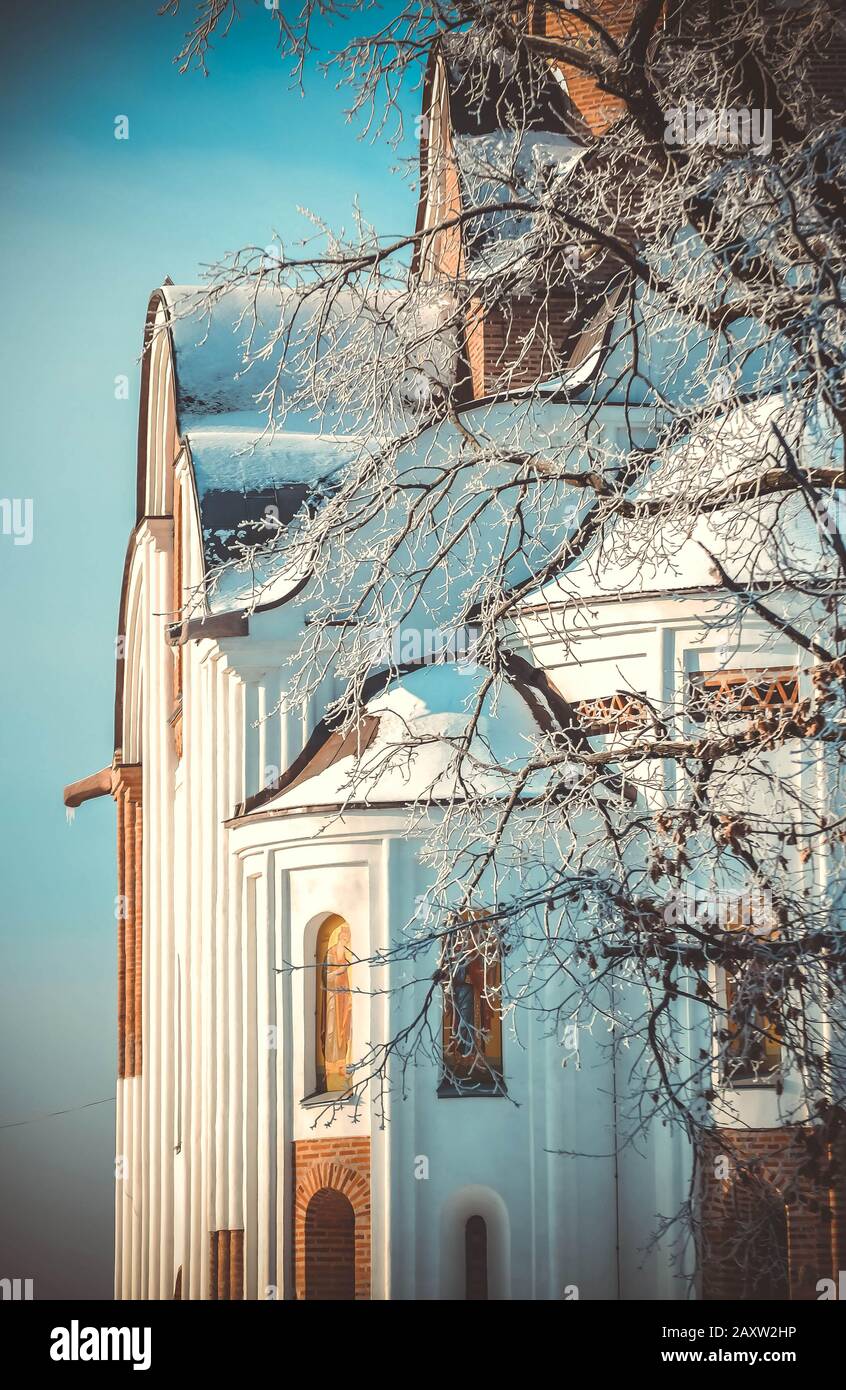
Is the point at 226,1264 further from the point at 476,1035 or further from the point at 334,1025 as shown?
the point at 476,1035

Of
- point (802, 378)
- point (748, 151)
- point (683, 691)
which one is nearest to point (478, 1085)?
point (683, 691)

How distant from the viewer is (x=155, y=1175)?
Result: 36.6 ft

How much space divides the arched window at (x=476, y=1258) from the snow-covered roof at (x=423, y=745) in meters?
2.17

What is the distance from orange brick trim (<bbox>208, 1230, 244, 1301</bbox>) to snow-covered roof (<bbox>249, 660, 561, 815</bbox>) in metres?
2.32

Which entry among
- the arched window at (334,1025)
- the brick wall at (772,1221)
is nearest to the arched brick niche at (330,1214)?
the arched window at (334,1025)

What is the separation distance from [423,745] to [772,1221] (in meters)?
2.86

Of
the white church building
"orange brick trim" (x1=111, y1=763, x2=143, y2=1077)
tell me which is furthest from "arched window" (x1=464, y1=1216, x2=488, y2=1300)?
"orange brick trim" (x1=111, y1=763, x2=143, y2=1077)

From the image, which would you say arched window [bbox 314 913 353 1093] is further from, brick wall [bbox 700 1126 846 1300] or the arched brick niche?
brick wall [bbox 700 1126 846 1300]

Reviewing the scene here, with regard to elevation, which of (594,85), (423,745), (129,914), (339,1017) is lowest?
(339,1017)

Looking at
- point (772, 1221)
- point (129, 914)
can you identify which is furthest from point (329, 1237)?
point (129, 914)

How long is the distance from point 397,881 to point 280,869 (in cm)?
78

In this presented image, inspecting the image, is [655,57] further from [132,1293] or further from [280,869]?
[132,1293]

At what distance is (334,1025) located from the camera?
30.1 ft

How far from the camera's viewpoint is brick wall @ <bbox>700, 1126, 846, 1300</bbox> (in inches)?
A: 303
